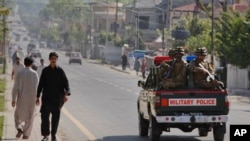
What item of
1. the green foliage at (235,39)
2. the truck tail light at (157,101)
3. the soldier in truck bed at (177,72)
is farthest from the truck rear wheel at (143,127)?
the green foliage at (235,39)

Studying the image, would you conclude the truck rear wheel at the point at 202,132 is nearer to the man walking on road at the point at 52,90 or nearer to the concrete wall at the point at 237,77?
the man walking on road at the point at 52,90

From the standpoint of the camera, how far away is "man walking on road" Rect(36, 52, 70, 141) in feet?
61.1

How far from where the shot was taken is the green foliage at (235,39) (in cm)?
5028

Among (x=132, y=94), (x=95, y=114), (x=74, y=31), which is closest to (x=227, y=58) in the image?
(x=132, y=94)

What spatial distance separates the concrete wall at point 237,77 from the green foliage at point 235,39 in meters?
1.67

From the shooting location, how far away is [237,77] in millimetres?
55656

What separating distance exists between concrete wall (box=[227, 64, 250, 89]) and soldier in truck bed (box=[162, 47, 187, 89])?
33.9 meters

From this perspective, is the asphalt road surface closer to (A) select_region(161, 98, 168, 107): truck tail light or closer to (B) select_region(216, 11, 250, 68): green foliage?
(A) select_region(161, 98, 168, 107): truck tail light

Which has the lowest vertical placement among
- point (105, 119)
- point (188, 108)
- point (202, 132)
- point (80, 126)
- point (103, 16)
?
point (105, 119)

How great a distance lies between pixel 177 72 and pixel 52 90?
9.40 ft

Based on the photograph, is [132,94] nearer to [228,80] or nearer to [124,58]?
[228,80]

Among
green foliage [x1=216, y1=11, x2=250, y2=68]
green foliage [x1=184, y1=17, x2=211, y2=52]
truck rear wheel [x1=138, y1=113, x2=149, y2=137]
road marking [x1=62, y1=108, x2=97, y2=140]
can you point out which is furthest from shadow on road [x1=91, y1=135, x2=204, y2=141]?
green foliage [x1=184, y1=17, x2=211, y2=52]

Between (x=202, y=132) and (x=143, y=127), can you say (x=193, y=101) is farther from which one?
(x=143, y=127)

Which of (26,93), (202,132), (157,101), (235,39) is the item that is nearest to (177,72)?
(157,101)
